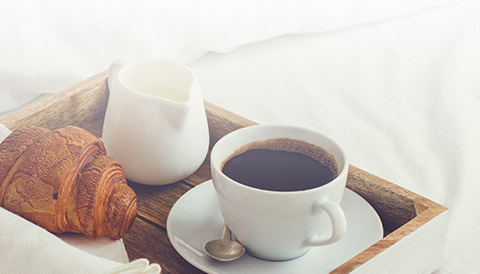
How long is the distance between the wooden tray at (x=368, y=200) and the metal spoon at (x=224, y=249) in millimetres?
21

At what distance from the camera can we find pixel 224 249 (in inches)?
19.0

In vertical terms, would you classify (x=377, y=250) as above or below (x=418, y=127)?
above

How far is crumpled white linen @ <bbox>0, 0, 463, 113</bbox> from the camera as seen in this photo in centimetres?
89

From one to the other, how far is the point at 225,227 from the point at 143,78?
0.18 metres

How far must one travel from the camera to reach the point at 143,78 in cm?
61

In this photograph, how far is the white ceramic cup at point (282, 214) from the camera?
0.44m

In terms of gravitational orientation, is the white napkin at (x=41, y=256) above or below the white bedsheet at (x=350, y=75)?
above

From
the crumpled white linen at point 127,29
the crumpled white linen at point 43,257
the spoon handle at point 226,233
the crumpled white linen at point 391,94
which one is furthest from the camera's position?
the crumpled white linen at point 127,29

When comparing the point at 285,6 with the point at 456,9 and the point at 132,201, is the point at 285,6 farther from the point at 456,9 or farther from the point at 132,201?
the point at 132,201

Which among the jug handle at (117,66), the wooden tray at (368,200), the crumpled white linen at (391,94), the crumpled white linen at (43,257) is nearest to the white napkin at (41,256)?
the crumpled white linen at (43,257)

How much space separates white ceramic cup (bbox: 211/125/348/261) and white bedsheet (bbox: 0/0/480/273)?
0.27 metres

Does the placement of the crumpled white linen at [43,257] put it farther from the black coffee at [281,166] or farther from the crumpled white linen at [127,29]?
the crumpled white linen at [127,29]

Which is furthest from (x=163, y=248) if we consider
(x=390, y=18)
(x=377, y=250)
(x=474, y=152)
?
(x=390, y=18)

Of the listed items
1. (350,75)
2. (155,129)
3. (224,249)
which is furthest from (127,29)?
(224,249)
